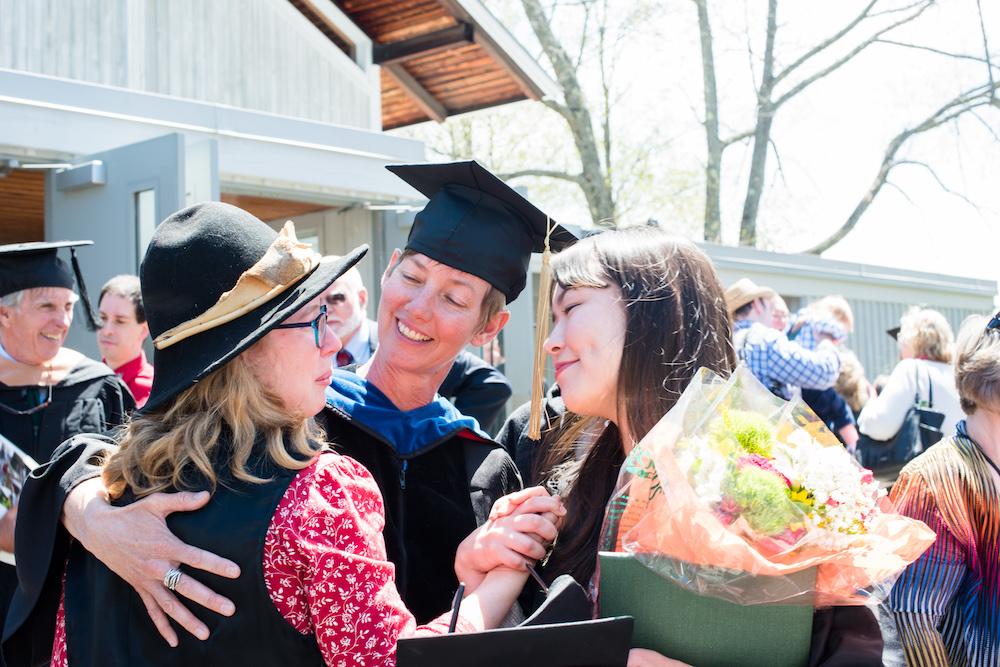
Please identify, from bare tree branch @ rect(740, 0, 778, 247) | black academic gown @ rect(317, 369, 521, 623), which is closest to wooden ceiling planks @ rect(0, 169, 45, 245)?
black academic gown @ rect(317, 369, 521, 623)

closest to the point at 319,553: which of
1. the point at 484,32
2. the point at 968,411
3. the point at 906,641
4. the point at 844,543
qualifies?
the point at 844,543

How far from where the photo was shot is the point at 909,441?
5.08 metres

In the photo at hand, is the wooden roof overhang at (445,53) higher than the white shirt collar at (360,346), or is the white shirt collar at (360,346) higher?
the wooden roof overhang at (445,53)

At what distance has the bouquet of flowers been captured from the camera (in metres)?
1.37

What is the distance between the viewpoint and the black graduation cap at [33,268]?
368cm

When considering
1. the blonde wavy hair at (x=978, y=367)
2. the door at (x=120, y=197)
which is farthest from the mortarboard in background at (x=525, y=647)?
the door at (x=120, y=197)

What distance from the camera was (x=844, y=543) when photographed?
53.9 inches

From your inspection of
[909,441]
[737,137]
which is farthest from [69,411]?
[737,137]

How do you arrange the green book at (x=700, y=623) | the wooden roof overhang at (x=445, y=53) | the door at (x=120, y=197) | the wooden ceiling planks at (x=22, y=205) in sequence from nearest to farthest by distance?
1. the green book at (x=700, y=623)
2. the door at (x=120, y=197)
3. the wooden ceiling planks at (x=22, y=205)
4. the wooden roof overhang at (x=445, y=53)

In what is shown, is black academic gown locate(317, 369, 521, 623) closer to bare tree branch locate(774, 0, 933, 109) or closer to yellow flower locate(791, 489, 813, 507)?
yellow flower locate(791, 489, 813, 507)

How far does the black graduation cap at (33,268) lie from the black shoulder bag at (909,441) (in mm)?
4544

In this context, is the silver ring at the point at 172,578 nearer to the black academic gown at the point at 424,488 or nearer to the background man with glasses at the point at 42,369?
the black academic gown at the point at 424,488

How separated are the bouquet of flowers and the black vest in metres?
0.63

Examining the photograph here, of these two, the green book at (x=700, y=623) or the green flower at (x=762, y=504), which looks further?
the green book at (x=700, y=623)
